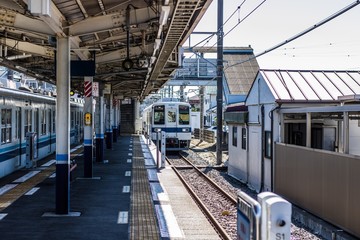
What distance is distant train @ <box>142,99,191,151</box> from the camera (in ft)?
77.5

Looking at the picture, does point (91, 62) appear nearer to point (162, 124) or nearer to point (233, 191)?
point (233, 191)

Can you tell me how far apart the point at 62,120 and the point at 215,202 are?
4256 millimetres

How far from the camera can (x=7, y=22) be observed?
310 inches

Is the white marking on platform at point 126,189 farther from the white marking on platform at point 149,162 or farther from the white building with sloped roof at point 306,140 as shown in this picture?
the white marking on platform at point 149,162

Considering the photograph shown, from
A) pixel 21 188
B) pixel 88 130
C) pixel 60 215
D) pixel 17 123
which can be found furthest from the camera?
pixel 17 123

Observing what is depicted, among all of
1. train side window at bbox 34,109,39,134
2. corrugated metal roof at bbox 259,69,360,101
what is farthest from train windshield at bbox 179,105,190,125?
corrugated metal roof at bbox 259,69,360,101

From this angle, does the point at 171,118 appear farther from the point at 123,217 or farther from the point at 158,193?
the point at 123,217

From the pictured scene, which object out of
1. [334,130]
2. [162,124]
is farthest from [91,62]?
[162,124]

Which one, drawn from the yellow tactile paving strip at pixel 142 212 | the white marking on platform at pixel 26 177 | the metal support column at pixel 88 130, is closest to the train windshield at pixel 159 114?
the yellow tactile paving strip at pixel 142 212

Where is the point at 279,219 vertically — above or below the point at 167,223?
above

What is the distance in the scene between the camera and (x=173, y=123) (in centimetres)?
2375

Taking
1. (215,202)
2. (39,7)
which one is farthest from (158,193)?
(39,7)

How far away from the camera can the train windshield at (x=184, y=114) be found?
23842mm

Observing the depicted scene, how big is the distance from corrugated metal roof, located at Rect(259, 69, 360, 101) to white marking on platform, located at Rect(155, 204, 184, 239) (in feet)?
11.8
